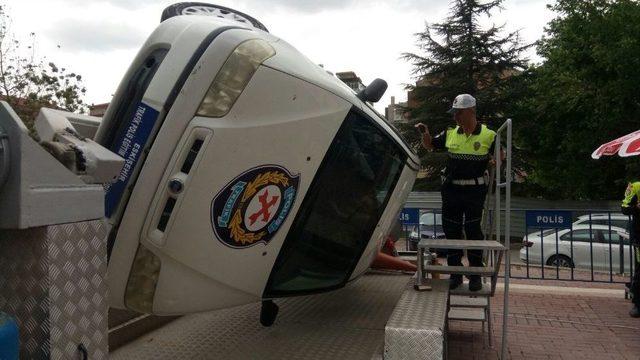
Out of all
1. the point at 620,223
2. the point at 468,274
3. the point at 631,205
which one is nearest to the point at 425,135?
the point at 468,274

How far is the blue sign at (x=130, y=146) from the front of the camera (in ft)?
A: 8.82

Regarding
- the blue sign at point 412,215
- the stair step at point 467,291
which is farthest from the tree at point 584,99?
the stair step at point 467,291

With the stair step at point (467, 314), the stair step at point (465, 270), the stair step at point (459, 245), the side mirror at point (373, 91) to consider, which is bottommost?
the stair step at point (467, 314)

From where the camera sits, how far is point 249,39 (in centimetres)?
287

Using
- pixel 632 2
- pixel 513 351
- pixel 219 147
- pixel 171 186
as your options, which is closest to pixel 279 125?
pixel 219 147

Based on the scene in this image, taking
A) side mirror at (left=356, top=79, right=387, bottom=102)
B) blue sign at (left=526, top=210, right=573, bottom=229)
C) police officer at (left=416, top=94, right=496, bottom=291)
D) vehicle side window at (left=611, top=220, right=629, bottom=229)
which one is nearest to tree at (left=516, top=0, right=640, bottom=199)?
vehicle side window at (left=611, top=220, right=629, bottom=229)

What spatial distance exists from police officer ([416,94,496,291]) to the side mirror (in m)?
1.06

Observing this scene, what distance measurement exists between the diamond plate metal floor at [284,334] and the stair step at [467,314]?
1.69 feet

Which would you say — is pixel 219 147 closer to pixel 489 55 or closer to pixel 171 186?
pixel 171 186

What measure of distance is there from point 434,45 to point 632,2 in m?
8.53

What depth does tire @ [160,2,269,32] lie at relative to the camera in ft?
11.2

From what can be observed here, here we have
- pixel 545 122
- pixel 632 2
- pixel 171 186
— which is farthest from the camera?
pixel 545 122

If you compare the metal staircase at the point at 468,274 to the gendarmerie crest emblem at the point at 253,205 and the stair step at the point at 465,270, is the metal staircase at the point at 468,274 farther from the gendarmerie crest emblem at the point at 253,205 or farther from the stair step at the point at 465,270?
the gendarmerie crest emblem at the point at 253,205

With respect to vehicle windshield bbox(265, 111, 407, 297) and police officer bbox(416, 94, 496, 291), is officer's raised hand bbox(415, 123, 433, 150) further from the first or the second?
vehicle windshield bbox(265, 111, 407, 297)
